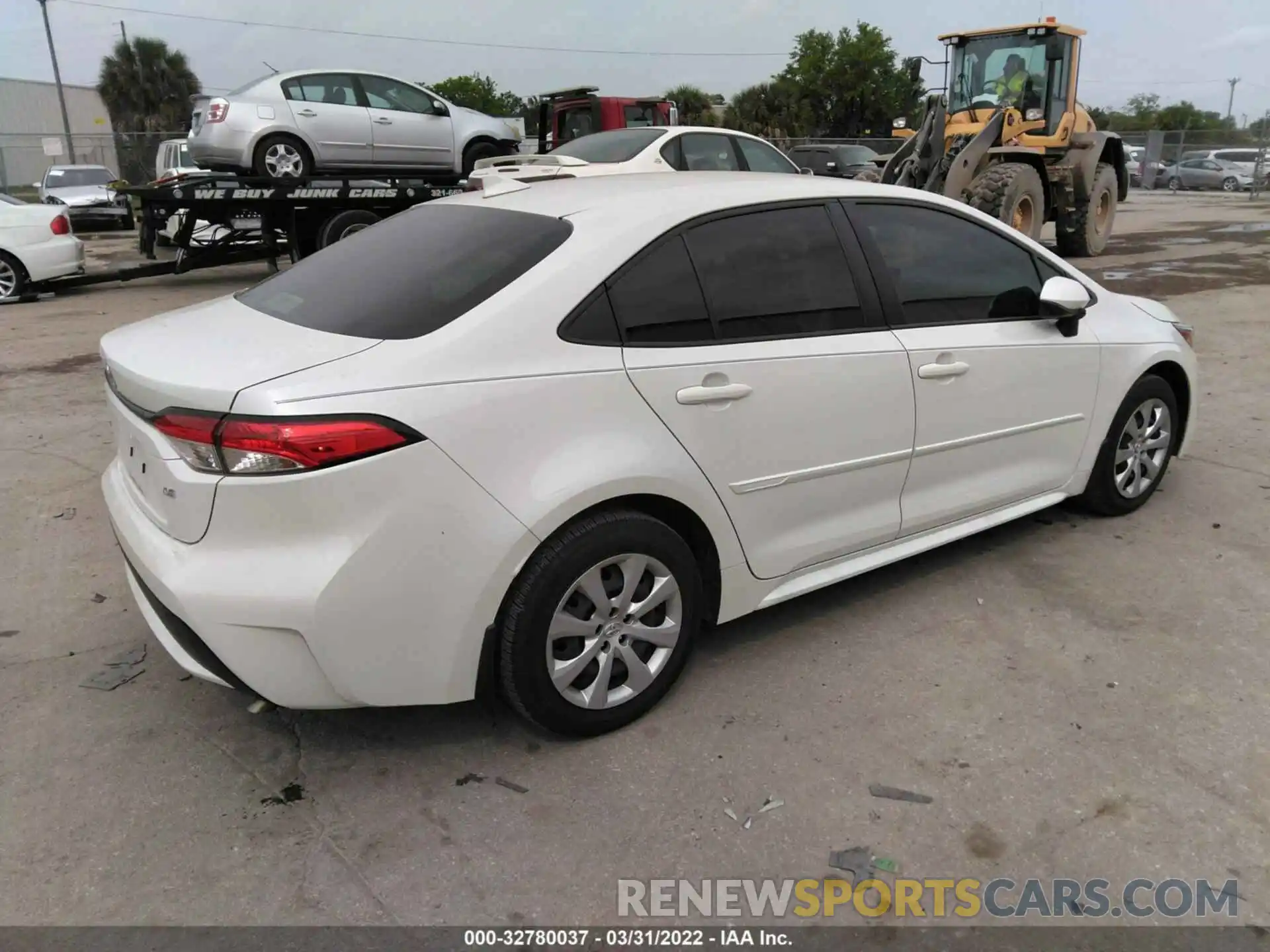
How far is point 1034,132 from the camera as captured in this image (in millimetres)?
13461

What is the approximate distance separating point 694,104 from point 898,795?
5099 cm

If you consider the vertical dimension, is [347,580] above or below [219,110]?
below

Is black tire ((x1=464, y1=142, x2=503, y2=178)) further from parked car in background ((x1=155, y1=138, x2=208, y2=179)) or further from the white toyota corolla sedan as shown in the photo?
parked car in background ((x1=155, y1=138, x2=208, y2=179))

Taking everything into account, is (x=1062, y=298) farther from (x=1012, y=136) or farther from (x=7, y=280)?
(x=7, y=280)

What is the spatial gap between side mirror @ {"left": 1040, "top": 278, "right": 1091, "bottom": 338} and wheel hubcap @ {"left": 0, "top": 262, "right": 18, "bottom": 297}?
12539mm

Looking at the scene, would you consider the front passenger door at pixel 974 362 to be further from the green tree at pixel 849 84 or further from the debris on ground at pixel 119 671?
the green tree at pixel 849 84

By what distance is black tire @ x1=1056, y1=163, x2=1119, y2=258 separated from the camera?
573 inches

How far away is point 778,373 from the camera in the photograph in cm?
311

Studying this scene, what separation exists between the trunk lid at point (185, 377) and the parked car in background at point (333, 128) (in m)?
9.49

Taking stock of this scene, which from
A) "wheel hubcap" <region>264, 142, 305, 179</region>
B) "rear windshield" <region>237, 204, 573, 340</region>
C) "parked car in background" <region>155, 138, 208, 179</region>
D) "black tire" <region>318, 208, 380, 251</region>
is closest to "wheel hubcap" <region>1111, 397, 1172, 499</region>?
"rear windshield" <region>237, 204, 573, 340</region>

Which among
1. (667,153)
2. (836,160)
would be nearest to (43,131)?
(836,160)

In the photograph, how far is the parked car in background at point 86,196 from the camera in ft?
72.3

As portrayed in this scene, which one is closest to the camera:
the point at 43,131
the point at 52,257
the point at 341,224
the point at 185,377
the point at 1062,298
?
the point at 185,377
